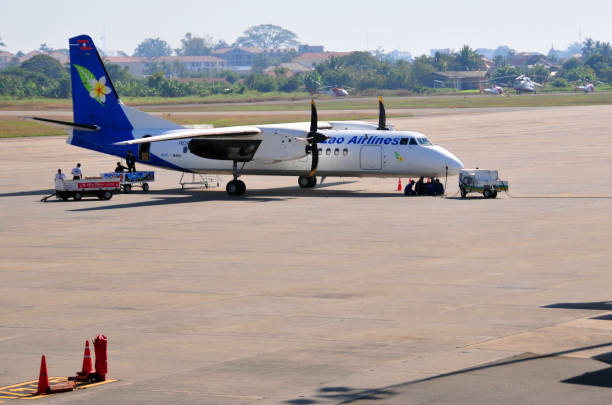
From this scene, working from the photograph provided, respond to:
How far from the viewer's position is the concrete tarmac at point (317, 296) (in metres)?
16.3

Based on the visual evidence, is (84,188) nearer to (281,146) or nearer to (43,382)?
(281,146)

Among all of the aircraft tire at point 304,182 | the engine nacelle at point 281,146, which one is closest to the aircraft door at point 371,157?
the engine nacelle at point 281,146

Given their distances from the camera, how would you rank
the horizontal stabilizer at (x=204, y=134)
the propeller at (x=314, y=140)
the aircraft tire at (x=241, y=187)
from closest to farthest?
the horizontal stabilizer at (x=204, y=134), the propeller at (x=314, y=140), the aircraft tire at (x=241, y=187)

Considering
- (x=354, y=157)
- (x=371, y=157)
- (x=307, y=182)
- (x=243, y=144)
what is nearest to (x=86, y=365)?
(x=371, y=157)

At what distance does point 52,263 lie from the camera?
2922cm

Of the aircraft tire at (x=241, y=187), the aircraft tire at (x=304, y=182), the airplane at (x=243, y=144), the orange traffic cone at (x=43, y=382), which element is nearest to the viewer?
the orange traffic cone at (x=43, y=382)

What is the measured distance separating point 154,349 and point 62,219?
73.3ft

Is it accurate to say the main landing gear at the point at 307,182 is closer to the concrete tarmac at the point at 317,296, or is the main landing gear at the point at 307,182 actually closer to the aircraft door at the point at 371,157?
the concrete tarmac at the point at 317,296

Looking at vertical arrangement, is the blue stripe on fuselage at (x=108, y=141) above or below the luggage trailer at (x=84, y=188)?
above

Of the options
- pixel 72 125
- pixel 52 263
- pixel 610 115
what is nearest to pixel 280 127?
pixel 72 125

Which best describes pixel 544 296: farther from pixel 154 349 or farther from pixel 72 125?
pixel 72 125

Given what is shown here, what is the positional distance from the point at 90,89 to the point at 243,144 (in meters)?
9.86

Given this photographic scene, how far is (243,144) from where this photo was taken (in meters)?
48.9

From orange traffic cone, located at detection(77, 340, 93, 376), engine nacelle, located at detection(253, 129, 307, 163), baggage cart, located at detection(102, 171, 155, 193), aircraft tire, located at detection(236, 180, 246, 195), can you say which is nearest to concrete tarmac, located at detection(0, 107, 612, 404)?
orange traffic cone, located at detection(77, 340, 93, 376)
